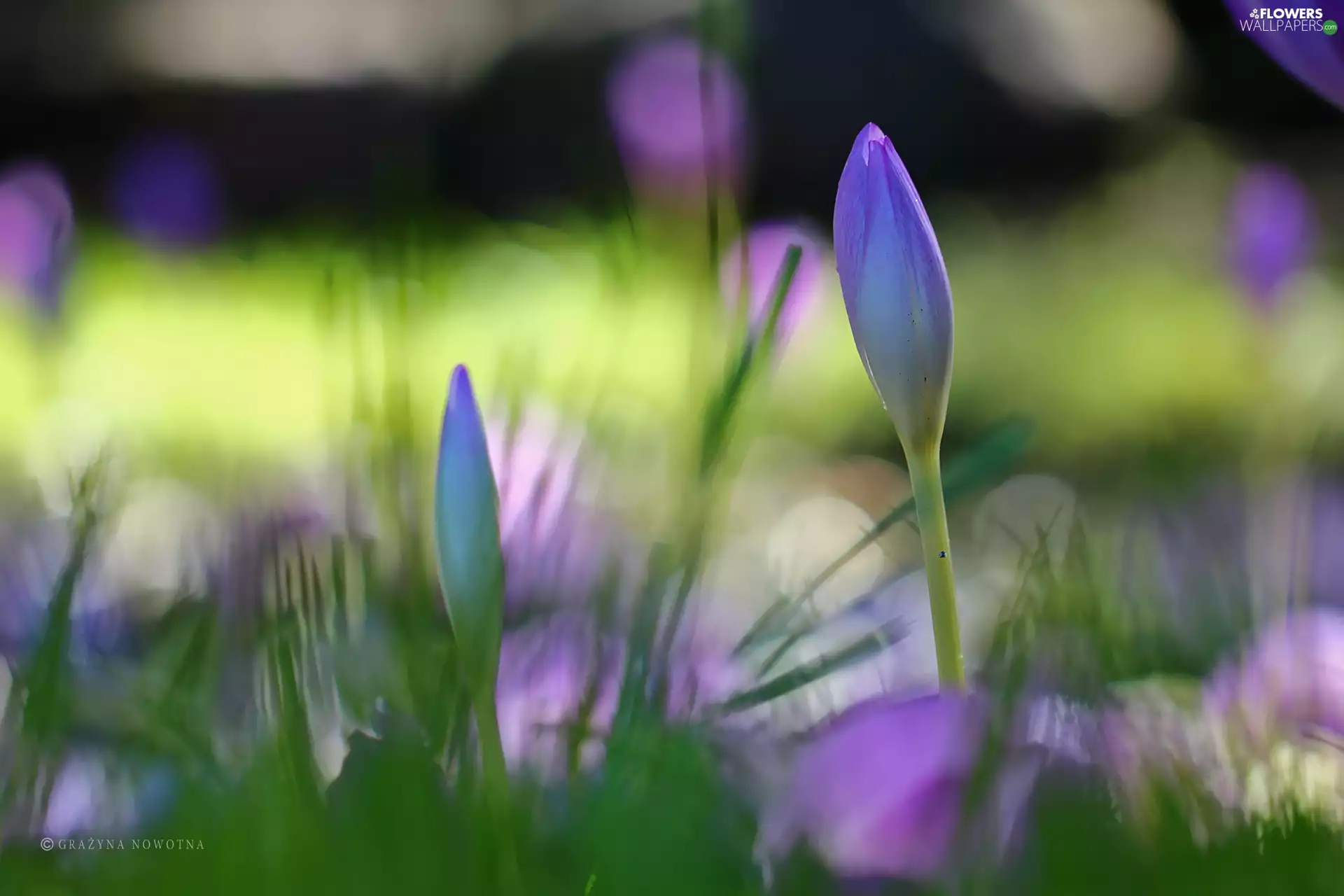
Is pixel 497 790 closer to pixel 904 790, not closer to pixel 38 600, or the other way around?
pixel 904 790

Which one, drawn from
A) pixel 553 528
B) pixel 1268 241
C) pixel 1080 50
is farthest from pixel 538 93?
pixel 553 528

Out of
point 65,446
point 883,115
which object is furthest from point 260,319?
point 883,115

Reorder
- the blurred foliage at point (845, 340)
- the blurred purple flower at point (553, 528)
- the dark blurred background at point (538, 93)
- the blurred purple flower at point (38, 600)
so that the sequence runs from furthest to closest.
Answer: the dark blurred background at point (538, 93) → the blurred foliage at point (845, 340) → the blurred purple flower at point (38, 600) → the blurred purple flower at point (553, 528)

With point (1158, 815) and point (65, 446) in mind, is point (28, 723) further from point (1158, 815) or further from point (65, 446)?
point (65, 446)

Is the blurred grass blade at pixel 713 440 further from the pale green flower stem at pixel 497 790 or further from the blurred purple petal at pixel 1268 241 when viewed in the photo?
the blurred purple petal at pixel 1268 241

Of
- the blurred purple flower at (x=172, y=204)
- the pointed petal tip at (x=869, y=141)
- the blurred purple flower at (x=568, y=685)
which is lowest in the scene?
the blurred purple flower at (x=568, y=685)

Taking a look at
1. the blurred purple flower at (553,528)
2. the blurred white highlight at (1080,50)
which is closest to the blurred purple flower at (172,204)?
the blurred purple flower at (553,528)
